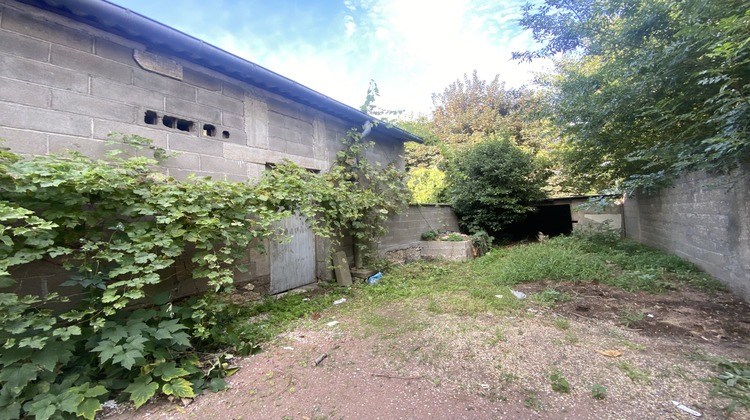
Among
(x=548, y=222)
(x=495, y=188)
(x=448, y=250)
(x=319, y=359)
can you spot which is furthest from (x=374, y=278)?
(x=548, y=222)

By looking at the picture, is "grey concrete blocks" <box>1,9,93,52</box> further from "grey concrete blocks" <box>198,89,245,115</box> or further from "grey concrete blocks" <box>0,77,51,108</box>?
"grey concrete blocks" <box>198,89,245,115</box>

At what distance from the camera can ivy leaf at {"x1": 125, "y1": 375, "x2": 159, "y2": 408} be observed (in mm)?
1848

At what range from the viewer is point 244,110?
13.2 ft

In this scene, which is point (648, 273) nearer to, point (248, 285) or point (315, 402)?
point (315, 402)

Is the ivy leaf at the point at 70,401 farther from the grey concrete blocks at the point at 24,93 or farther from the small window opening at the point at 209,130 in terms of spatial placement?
the small window opening at the point at 209,130

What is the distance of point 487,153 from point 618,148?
410 centimetres

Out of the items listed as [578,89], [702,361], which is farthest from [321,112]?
[702,361]

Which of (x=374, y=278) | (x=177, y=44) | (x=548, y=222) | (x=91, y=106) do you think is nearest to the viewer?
(x=91, y=106)

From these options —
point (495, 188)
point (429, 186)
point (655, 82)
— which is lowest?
point (495, 188)

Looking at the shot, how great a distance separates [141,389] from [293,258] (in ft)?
9.19

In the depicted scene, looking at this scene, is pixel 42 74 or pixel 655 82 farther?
pixel 655 82

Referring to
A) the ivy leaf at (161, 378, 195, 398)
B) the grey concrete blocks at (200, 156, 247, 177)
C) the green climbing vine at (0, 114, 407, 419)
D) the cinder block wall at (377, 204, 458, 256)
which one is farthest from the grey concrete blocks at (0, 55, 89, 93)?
the cinder block wall at (377, 204, 458, 256)

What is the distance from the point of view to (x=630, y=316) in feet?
10.2

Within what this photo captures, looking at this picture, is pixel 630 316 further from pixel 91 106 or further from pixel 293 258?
pixel 91 106
